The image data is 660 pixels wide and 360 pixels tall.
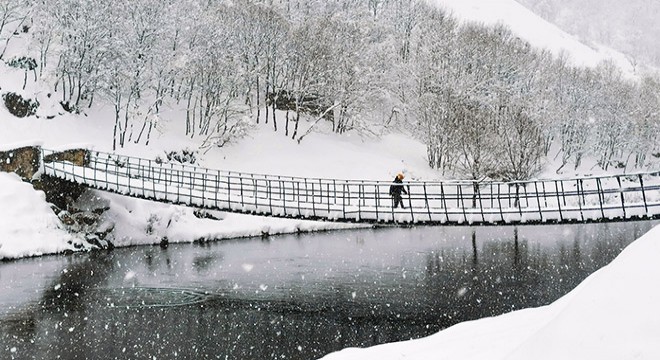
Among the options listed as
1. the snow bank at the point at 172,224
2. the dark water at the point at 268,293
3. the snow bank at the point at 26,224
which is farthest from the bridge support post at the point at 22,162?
the dark water at the point at 268,293

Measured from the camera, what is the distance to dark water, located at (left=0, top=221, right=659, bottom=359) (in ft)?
53.2

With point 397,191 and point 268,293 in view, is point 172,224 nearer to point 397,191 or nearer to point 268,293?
point 268,293

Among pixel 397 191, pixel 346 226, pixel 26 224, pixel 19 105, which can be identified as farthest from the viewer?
pixel 19 105

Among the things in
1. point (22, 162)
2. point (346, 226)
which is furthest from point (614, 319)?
point (346, 226)

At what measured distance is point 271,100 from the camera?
195 ft

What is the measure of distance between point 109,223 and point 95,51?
59.7 feet

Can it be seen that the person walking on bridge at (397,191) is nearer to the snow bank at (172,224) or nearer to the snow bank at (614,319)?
the snow bank at (172,224)

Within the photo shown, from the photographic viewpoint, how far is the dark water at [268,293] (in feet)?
53.2

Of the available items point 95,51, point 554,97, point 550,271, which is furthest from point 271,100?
point 550,271

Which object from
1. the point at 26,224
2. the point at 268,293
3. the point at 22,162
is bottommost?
the point at 268,293

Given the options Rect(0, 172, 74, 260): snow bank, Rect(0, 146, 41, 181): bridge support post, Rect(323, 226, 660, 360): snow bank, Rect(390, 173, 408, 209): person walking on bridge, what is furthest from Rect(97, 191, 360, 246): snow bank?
Rect(323, 226, 660, 360): snow bank

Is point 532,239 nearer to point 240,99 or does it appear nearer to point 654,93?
point 240,99

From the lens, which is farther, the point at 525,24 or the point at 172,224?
the point at 525,24

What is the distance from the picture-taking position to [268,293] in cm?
2205
